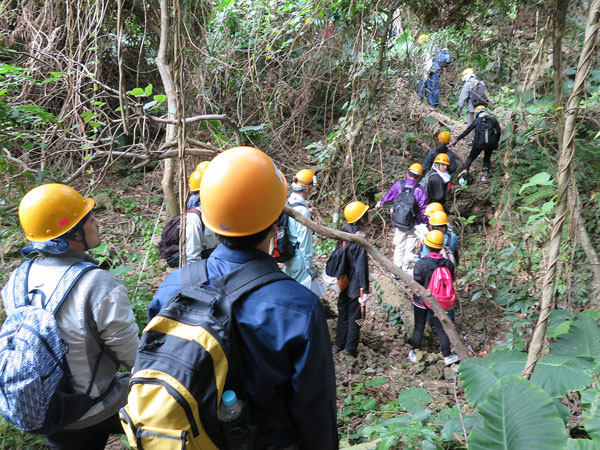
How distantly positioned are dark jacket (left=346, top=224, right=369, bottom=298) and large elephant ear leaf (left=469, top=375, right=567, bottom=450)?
331cm

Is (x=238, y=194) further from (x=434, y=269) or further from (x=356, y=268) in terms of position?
(x=434, y=269)

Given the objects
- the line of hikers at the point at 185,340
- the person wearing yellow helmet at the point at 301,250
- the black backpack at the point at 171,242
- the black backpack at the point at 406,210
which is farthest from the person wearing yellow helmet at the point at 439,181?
the line of hikers at the point at 185,340

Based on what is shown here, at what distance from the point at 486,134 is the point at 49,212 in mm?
8291

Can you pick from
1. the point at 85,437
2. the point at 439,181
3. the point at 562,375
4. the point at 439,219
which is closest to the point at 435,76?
the point at 439,181

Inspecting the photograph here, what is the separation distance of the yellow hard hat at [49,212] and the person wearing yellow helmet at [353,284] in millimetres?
3273

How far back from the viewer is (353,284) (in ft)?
16.1

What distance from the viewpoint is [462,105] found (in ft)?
33.0

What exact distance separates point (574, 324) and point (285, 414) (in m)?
1.80

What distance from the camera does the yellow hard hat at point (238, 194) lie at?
4.55ft

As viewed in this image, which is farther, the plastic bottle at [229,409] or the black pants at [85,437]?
the black pants at [85,437]

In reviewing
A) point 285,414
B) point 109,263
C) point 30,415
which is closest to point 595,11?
point 285,414

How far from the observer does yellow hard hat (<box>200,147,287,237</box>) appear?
1388 mm

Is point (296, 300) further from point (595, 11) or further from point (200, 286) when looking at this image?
point (595, 11)

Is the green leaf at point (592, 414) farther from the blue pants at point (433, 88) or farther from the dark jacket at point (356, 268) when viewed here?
the blue pants at point (433, 88)
